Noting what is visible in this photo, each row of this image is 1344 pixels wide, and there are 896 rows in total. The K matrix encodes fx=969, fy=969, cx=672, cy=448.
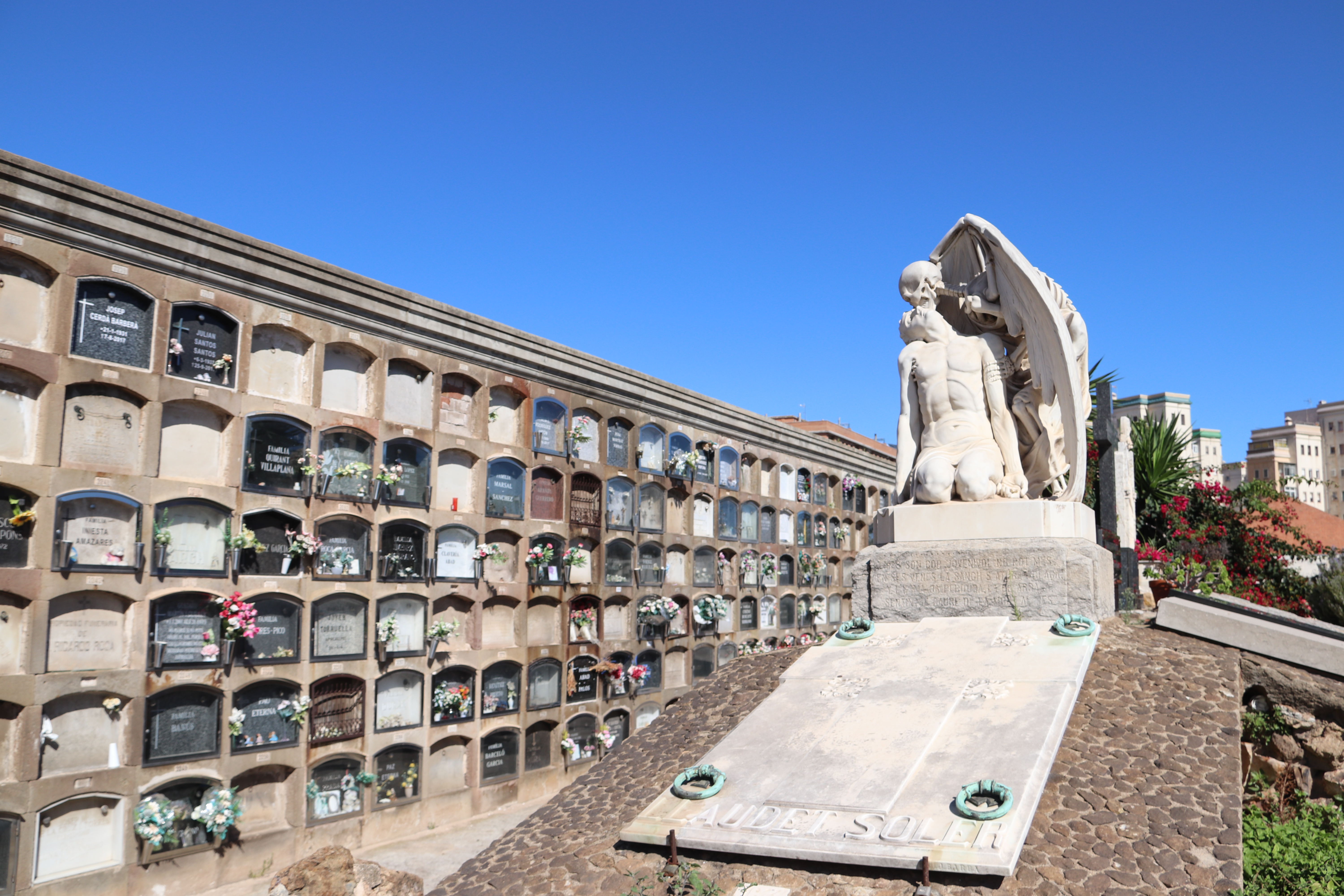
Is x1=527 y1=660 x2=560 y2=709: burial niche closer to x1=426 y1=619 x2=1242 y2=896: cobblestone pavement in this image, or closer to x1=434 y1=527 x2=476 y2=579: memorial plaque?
x1=434 y1=527 x2=476 y2=579: memorial plaque

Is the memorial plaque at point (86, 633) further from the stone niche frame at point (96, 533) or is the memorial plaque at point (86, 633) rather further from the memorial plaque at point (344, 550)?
the memorial plaque at point (344, 550)

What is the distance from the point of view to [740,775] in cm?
420

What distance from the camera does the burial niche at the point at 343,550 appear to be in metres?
7.86

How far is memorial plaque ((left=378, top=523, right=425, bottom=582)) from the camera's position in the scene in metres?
8.34

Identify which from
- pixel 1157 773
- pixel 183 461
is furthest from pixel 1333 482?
pixel 183 461

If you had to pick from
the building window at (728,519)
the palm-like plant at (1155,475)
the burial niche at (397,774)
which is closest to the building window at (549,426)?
the building window at (728,519)

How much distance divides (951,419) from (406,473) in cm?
479

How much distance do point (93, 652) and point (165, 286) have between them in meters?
2.60

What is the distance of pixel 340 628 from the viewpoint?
798 cm

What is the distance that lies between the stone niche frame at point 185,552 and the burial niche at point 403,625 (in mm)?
1459

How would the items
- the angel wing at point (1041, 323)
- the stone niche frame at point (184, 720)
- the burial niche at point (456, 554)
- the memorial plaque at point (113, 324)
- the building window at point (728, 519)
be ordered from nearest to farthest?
the angel wing at point (1041, 323)
the memorial plaque at point (113, 324)
the stone niche frame at point (184, 720)
the burial niche at point (456, 554)
the building window at point (728, 519)

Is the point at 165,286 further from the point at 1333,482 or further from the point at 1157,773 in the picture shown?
the point at 1333,482

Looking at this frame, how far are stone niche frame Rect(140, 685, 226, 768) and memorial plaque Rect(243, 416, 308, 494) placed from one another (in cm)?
154

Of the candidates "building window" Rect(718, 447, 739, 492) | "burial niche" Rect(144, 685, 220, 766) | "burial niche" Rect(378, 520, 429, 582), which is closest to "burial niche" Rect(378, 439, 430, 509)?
"burial niche" Rect(378, 520, 429, 582)
